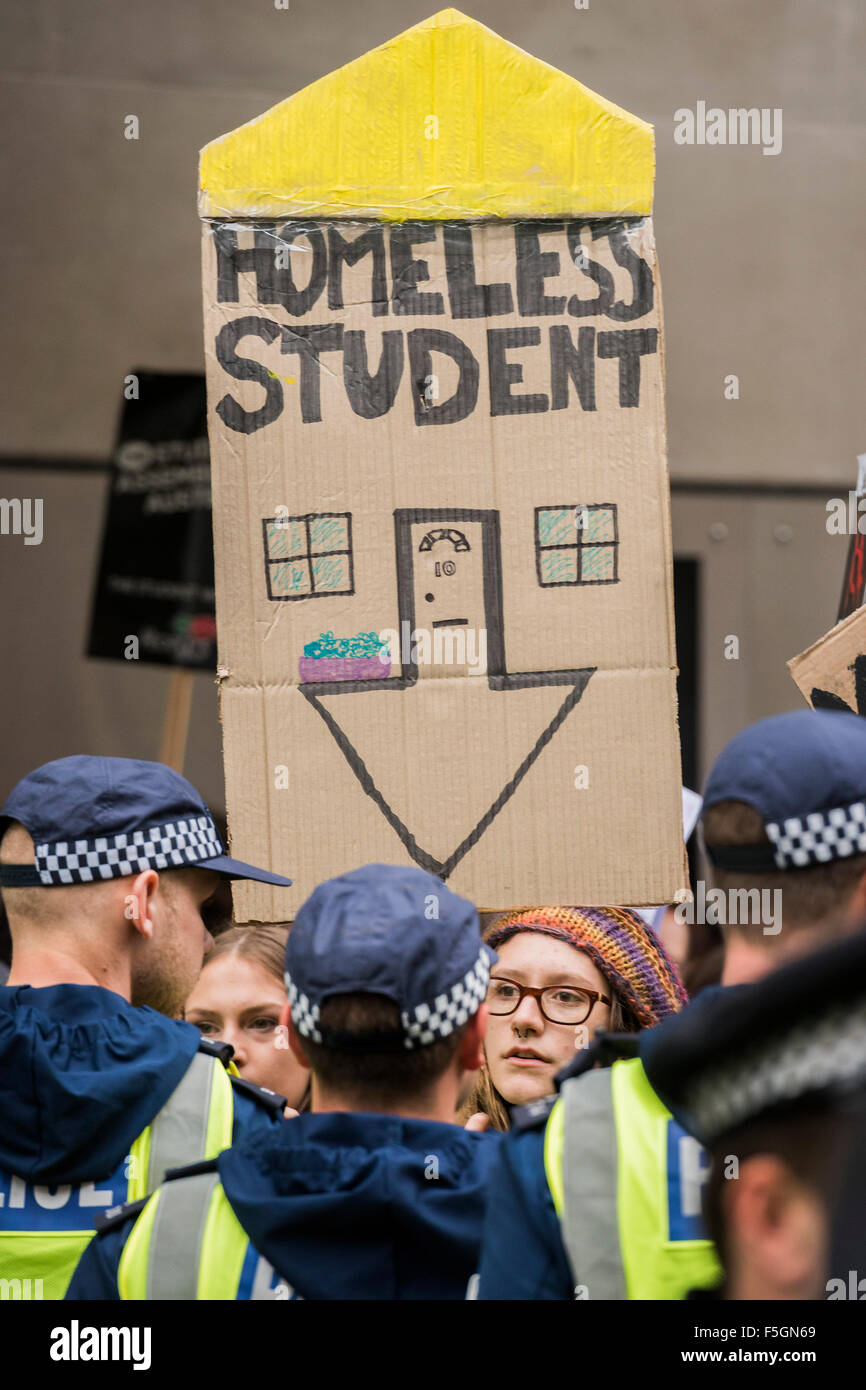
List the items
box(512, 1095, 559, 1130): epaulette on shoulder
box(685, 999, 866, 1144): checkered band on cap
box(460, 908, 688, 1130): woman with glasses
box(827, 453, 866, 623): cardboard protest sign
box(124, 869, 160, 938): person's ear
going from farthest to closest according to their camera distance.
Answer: box(460, 908, 688, 1130): woman with glasses < box(827, 453, 866, 623): cardboard protest sign < box(124, 869, 160, 938): person's ear < box(512, 1095, 559, 1130): epaulette on shoulder < box(685, 999, 866, 1144): checkered band on cap

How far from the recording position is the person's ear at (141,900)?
194cm

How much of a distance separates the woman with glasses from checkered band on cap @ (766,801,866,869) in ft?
3.32

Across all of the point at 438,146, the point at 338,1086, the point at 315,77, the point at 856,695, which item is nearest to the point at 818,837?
the point at 338,1086

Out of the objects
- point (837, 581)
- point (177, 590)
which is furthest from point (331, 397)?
point (837, 581)

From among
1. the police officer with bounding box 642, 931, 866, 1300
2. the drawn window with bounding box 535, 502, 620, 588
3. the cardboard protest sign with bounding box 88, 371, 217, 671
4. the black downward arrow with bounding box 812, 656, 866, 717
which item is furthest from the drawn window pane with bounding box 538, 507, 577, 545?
the cardboard protest sign with bounding box 88, 371, 217, 671

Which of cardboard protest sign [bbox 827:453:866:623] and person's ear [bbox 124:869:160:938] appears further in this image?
cardboard protest sign [bbox 827:453:866:623]

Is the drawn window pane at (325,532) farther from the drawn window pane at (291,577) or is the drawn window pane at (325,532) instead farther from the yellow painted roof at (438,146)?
the yellow painted roof at (438,146)

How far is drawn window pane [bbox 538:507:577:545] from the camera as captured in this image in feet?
7.06

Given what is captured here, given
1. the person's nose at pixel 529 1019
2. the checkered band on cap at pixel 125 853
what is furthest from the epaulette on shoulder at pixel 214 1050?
the person's nose at pixel 529 1019

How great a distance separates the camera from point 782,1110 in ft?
1.78

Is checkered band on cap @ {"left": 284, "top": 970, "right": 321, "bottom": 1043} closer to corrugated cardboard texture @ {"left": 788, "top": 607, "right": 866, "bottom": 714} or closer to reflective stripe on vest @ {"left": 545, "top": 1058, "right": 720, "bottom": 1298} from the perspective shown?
reflective stripe on vest @ {"left": 545, "top": 1058, "right": 720, "bottom": 1298}

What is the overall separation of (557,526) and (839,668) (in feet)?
1.60

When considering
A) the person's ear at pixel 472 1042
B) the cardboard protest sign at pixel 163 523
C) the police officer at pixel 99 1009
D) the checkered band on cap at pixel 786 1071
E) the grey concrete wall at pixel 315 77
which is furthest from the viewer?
the grey concrete wall at pixel 315 77
